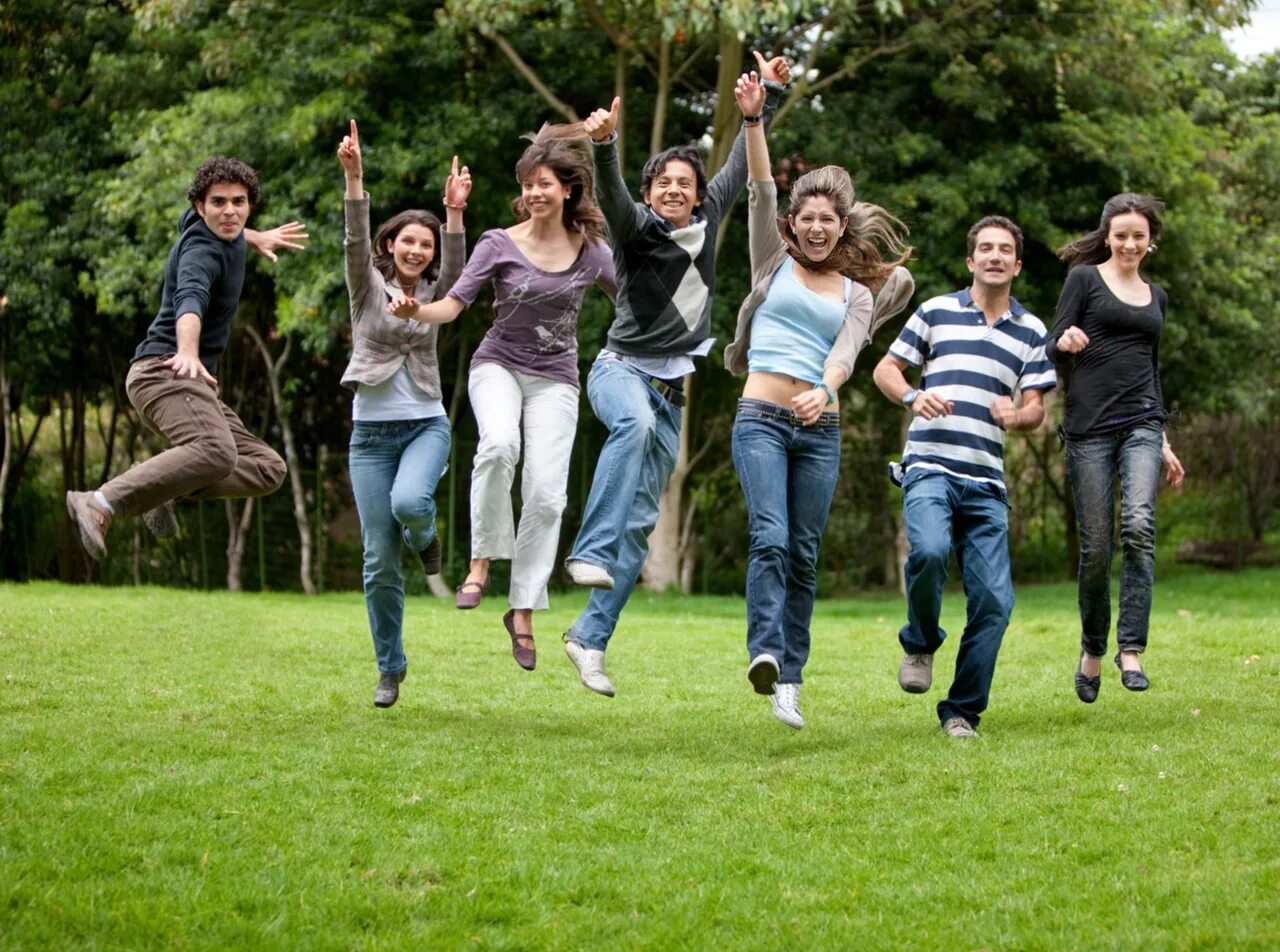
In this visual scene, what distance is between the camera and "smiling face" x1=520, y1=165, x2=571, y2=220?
815 cm

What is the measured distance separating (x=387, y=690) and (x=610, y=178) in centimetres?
294

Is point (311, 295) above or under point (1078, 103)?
under

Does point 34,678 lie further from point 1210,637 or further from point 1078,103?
point 1078,103

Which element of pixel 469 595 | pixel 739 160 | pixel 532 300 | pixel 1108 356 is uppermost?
pixel 739 160

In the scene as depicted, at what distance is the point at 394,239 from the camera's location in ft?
28.3

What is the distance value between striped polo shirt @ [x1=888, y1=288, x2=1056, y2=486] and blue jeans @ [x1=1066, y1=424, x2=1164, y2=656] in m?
0.63

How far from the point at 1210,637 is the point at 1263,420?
45.5 feet

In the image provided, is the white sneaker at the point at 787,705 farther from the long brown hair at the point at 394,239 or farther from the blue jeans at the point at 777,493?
the long brown hair at the point at 394,239

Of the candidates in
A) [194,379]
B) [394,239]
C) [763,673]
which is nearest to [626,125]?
[394,239]

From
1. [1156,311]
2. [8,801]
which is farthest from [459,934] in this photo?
[1156,311]

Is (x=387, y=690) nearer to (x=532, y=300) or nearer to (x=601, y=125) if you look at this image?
(x=532, y=300)

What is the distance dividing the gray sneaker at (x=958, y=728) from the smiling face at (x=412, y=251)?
136 inches

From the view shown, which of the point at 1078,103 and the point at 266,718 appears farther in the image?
the point at 1078,103

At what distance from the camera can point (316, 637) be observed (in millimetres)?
13352
